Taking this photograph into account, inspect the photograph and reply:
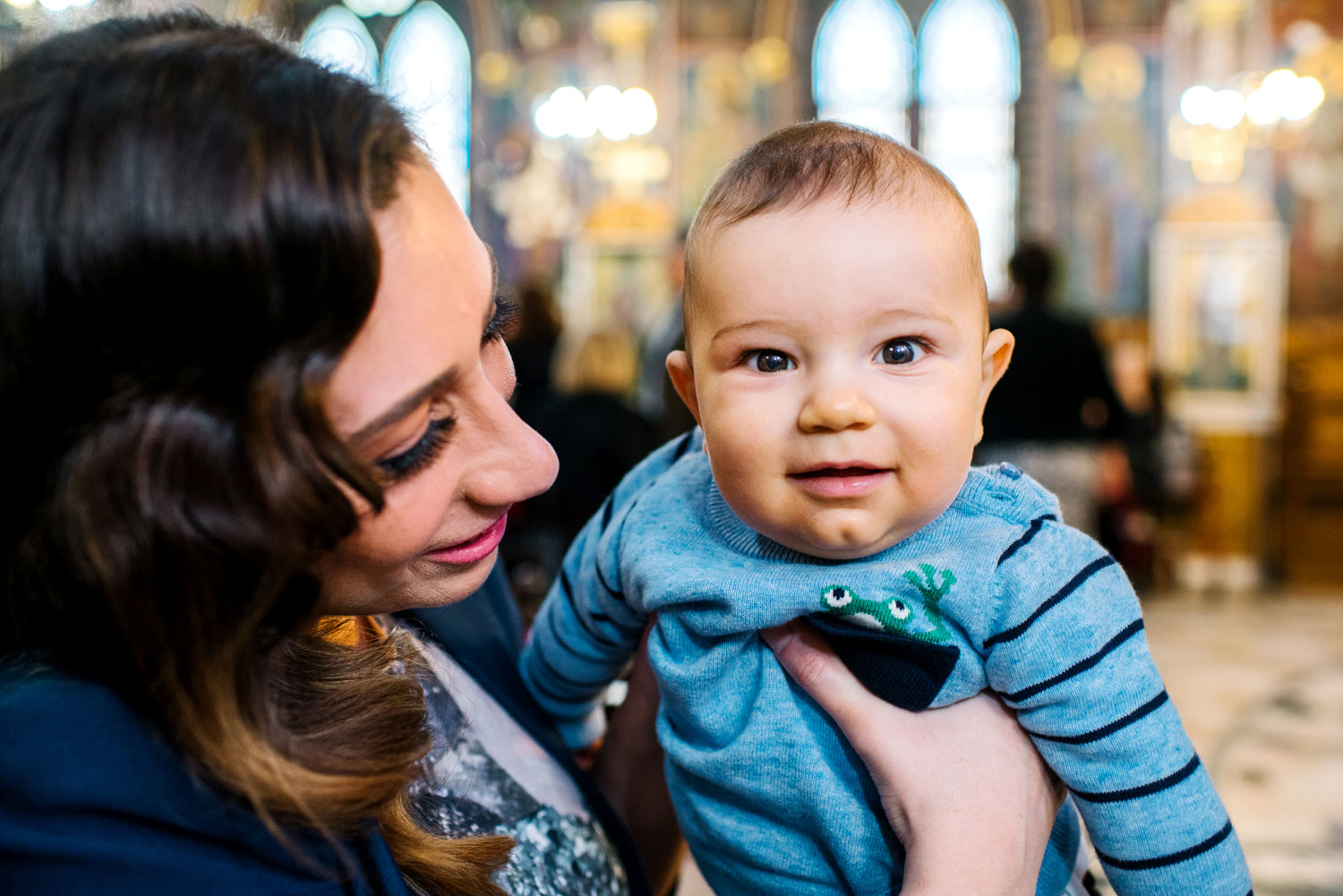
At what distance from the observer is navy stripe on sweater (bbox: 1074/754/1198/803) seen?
3.10 feet

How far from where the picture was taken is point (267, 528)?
2.43ft

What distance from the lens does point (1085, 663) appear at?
0.95 m

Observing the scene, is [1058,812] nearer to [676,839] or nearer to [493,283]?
[676,839]

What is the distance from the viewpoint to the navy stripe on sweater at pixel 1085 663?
0.95m

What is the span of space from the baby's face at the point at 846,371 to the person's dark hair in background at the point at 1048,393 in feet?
11.4

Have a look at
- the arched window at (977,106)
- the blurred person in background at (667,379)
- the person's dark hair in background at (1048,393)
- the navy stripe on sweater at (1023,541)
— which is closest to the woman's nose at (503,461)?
the navy stripe on sweater at (1023,541)

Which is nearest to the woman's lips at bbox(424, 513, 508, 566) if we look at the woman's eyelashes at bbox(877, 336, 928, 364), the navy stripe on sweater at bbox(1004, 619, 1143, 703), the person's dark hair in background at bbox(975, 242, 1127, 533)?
the woman's eyelashes at bbox(877, 336, 928, 364)

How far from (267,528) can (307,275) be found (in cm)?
18

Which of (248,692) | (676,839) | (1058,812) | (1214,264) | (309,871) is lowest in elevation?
(1214,264)

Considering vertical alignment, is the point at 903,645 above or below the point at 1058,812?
above

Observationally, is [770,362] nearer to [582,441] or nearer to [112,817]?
[112,817]

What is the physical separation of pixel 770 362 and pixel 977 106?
390 inches

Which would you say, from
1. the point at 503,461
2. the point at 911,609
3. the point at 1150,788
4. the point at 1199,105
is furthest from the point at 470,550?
the point at 1199,105

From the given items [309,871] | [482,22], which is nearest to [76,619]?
[309,871]
